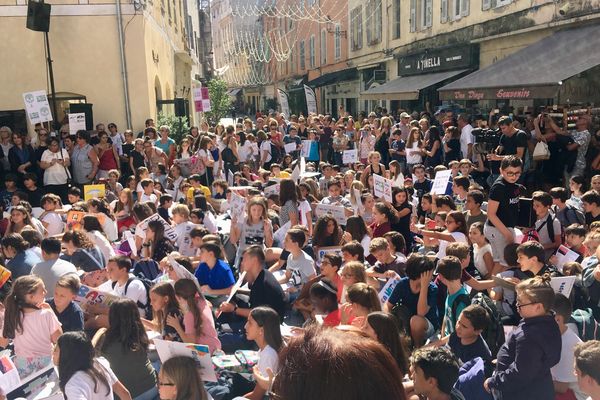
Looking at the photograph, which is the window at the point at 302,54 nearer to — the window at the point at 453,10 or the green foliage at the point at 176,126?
the window at the point at 453,10

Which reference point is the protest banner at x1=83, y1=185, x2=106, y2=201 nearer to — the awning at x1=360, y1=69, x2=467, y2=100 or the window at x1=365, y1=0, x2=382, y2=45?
the awning at x1=360, y1=69, x2=467, y2=100

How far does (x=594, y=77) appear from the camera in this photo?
44.6 ft

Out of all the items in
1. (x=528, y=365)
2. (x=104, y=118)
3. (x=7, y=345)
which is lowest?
(x=7, y=345)

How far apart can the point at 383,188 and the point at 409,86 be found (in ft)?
43.9

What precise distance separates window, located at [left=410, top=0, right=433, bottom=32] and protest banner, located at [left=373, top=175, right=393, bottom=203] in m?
15.2

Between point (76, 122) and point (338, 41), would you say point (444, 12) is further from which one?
point (338, 41)

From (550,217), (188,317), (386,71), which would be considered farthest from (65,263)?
(386,71)

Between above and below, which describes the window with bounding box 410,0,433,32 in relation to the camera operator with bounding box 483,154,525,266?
above

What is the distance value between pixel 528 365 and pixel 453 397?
520 millimetres

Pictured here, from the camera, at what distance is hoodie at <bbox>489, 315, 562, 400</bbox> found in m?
3.73

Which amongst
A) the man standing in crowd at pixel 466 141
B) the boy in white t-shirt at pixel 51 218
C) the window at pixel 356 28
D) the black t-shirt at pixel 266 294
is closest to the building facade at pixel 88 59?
the boy in white t-shirt at pixel 51 218

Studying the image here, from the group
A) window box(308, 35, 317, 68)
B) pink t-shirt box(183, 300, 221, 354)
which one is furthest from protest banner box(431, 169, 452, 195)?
window box(308, 35, 317, 68)

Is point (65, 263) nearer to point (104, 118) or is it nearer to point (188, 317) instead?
point (188, 317)

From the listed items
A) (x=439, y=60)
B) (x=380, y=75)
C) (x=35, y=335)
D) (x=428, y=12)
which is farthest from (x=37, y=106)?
(x=380, y=75)
